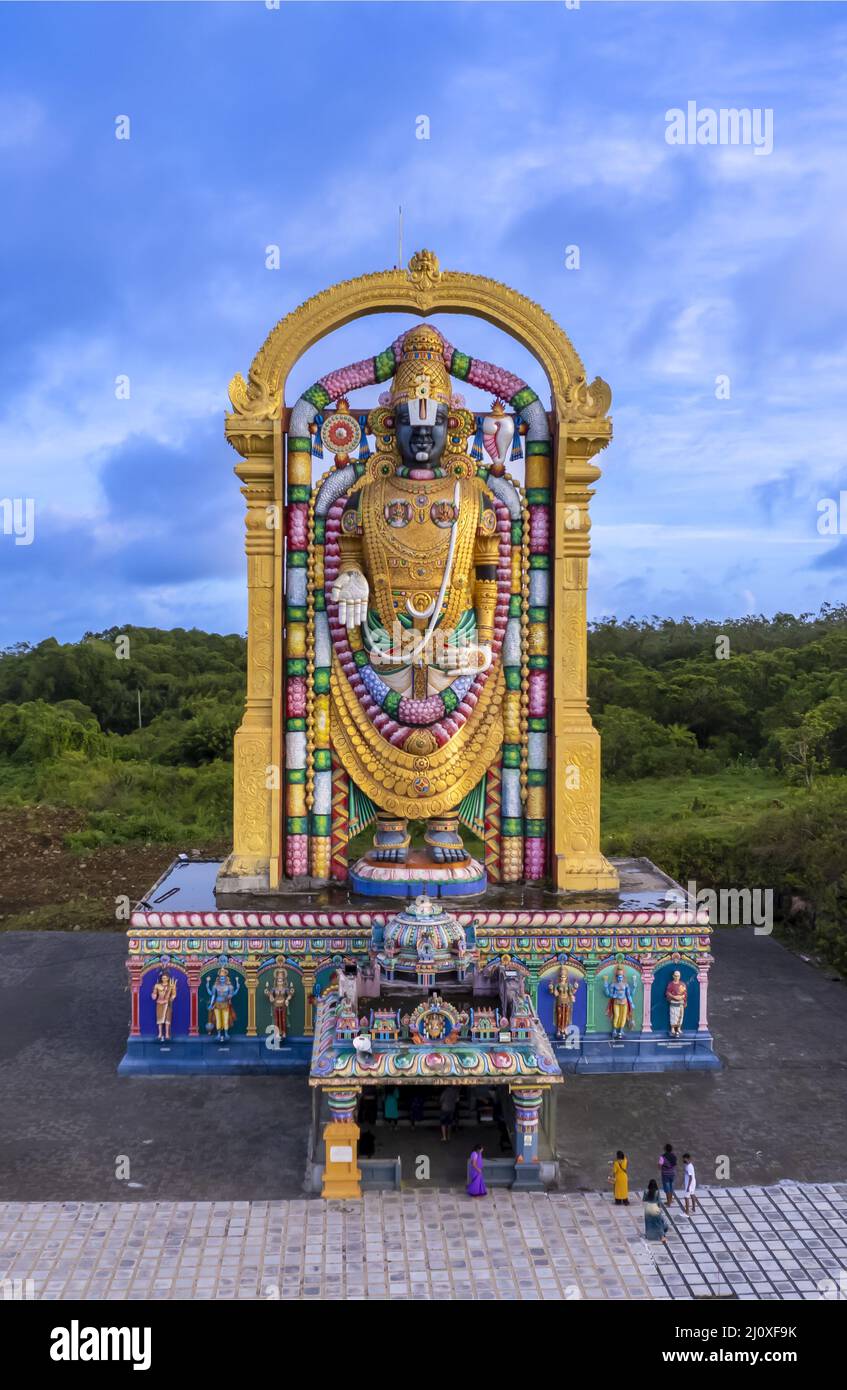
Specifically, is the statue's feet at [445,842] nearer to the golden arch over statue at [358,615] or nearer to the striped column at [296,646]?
the golden arch over statue at [358,615]

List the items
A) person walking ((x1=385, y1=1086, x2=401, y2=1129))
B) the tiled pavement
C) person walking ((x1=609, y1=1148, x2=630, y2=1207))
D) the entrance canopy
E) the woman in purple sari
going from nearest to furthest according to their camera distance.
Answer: the tiled pavement
person walking ((x1=609, y1=1148, x2=630, y2=1207))
the woman in purple sari
the entrance canopy
person walking ((x1=385, y1=1086, x2=401, y2=1129))

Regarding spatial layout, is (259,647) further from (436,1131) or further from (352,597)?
(436,1131)

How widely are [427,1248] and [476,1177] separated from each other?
0.88m

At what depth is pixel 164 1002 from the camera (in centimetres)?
1123

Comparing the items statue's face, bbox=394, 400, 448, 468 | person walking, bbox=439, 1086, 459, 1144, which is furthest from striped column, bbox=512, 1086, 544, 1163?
statue's face, bbox=394, 400, 448, 468

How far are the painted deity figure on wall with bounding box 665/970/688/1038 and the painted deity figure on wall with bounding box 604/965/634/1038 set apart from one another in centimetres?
41

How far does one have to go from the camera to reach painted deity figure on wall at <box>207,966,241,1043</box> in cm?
1129

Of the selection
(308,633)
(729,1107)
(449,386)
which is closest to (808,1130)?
(729,1107)

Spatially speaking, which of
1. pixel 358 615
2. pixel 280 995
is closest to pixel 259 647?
pixel 358 615

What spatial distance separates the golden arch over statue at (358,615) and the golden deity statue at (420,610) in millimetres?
118

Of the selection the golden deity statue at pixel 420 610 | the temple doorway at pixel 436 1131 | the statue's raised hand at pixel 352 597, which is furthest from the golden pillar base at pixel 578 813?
the temple doorway at pixel 436 1131

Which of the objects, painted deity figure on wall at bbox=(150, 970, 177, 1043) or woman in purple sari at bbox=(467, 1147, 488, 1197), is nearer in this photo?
woman in purple sari at bbox=(467, 1147, 488, 1197)

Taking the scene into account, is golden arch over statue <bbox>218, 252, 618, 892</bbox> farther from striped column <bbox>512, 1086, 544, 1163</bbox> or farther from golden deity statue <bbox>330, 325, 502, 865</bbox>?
striped column <bbox>512, 1086, 544, 1163</bbox>

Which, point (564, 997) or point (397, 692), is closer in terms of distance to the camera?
point (564, 997)
